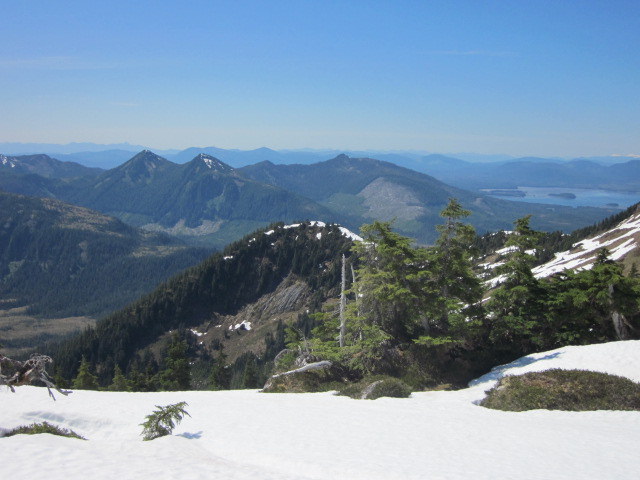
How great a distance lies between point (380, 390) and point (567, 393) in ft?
30.3

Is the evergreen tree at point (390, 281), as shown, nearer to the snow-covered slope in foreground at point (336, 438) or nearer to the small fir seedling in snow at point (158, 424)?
the snow-covered slope in foreground at point (336, 438)

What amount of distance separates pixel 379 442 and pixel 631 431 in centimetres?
988

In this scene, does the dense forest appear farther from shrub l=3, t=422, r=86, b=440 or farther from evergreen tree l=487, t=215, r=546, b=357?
shrub l=3, t=422, r=86, b=440

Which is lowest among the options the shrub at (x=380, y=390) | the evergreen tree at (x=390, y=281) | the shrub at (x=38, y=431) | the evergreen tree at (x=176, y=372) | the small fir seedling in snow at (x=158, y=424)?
the evergreen tree at (x=176, y=372)

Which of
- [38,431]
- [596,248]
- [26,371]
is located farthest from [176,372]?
[596,248]

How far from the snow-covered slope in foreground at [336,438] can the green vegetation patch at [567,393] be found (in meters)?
0.73

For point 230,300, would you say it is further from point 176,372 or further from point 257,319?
point 176,372

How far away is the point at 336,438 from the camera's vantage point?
1490cm

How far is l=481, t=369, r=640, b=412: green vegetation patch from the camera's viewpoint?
17.7 metres

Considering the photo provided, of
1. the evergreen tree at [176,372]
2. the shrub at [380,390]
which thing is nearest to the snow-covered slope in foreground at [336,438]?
the shrub at [380,390]

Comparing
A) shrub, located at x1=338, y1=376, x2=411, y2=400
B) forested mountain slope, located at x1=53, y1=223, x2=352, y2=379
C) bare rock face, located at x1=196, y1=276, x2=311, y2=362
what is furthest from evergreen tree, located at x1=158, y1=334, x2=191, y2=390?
forested mountain slope, located at x1=53, y1=223, x2=352, y2=379

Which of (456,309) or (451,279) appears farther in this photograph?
(451,279)

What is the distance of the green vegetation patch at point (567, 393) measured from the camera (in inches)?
696

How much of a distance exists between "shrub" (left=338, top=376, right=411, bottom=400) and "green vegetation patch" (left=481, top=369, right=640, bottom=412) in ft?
14.0
